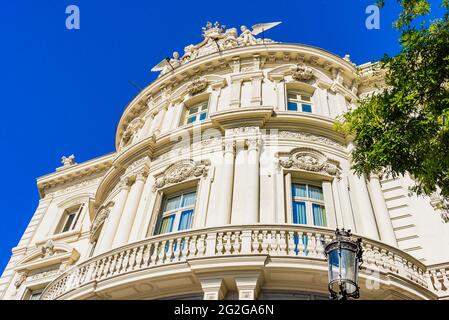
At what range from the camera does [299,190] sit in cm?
1296

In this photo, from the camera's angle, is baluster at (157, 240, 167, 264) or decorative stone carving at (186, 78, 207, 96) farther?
decorative stone carving at (186, 78, 207, 96)

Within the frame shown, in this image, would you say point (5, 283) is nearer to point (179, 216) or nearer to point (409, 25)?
point (179, 216)

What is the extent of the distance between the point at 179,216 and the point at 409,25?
790cm

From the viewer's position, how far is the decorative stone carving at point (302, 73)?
1750 centimetres

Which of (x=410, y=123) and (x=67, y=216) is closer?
(x=410, y=123)

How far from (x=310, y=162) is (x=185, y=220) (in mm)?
4243

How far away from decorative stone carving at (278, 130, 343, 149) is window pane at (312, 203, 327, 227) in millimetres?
2706

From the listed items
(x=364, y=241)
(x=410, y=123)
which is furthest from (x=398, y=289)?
(x=410, y=123)

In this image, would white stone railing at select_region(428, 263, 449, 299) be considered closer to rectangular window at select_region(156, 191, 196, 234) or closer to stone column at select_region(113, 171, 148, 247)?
rectangular window at select_region(156, 191, 196, 234)

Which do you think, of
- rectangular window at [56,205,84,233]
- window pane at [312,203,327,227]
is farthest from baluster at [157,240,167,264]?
rectangular window at [56,205,84,233]

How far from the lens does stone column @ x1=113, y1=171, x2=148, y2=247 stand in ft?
41.6

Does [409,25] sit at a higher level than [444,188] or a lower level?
higher

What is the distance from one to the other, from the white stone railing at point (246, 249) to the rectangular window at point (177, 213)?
1.84 metres

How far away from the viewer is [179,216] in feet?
42.3
